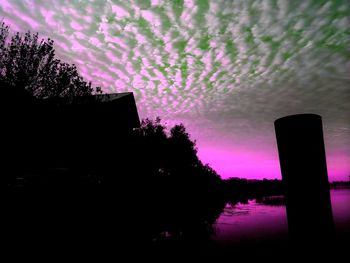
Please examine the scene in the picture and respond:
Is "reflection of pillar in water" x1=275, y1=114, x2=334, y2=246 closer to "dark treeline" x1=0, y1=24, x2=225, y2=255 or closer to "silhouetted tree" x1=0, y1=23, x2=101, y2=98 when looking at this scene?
"dark treeline" x1=0, y1=24, x2=225, y2=255

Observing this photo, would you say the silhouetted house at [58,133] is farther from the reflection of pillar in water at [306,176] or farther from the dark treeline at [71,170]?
the reflection of pillar in water at [306,176]

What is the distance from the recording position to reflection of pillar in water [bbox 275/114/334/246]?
1.09 m

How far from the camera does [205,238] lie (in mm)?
8164

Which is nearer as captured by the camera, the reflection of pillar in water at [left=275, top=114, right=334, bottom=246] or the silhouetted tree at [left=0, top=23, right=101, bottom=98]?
the reflection of pillar in water at [left=275, top=114, right=334, bottom=246]

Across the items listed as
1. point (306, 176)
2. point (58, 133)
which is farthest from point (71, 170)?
point (306, 176)

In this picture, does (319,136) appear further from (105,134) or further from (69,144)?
(105,134)

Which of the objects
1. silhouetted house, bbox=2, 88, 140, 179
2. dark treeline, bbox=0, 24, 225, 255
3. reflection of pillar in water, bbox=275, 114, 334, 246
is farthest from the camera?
silhouetted house, bbox=2, 88, 140, 179

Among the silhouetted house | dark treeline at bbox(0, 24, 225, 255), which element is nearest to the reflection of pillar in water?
dark treeline at bbox(0, 24, 225, 255)

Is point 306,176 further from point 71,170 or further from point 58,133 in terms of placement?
point 58,133

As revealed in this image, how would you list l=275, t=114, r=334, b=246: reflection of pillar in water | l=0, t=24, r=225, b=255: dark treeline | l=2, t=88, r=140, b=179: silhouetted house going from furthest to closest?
l=2, t=88, r=140, b=179: silhouetted house, l=0, t=24, r=225, b=255: dark treeline, l=275, t=114, r=334, b=246: reflection of pillar in water

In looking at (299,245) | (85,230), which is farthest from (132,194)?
(299,245)

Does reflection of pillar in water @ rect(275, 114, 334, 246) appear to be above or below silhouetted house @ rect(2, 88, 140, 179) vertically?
below

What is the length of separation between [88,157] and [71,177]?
22.1 ft

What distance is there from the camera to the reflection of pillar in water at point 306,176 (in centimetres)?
109
